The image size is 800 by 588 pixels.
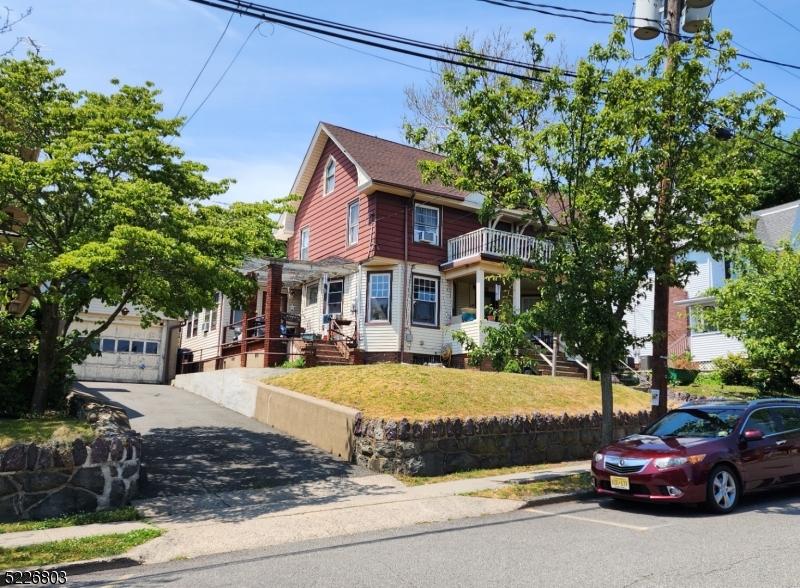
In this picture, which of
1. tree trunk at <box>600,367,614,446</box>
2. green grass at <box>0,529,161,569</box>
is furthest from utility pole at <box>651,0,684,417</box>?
green grass at <box>0,529,161,569</box>

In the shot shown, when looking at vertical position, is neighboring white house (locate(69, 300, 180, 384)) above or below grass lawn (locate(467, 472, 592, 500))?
above

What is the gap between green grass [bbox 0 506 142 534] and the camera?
25.0ft

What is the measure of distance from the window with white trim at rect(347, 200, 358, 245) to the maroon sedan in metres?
15.5

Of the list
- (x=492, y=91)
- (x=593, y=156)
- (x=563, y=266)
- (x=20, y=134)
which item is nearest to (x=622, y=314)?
(x=563, y=266)

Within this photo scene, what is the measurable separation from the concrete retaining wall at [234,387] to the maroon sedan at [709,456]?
409 inches

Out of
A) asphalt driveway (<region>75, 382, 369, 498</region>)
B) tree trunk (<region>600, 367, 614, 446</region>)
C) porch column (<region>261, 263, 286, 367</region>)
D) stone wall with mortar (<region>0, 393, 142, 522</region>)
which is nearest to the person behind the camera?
stone wall with mortar (<region>0, 393, 142, 522</region>)

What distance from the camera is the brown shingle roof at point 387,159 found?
897 inches

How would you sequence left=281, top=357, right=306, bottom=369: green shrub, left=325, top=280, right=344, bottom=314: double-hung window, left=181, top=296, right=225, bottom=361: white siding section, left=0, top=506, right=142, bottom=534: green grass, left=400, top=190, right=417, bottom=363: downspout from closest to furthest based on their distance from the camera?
left=0, top=506, right=142, bottom=534: green grass
left=281, top=357, right=306, bottom=369: green shrub
left=400, top=190, right=417, bottom=363: downspout
left=325, top=280, right=344, bottom=314: double-hung window
left=181, top=296, right=225, bottom=361: white siding section

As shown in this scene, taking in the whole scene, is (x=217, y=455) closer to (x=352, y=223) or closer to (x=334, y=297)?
(x=334, y=297)

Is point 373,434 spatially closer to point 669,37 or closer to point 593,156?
point 593,156

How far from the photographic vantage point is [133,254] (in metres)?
9.25

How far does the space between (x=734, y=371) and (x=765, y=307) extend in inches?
328

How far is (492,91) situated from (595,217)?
275 cm

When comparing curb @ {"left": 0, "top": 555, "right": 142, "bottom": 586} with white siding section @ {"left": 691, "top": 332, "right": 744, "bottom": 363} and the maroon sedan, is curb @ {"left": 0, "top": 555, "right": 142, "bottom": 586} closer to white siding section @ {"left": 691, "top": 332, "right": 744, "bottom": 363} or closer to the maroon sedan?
the maroon sedan
